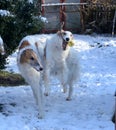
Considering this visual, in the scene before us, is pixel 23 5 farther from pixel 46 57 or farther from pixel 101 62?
pixel 101 62

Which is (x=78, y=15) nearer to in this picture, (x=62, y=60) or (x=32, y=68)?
(x=62, y=60)

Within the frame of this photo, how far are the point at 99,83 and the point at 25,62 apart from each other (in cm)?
278

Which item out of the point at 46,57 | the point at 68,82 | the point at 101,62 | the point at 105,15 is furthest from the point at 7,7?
the point at 105,15

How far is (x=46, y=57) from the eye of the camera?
29.6ft

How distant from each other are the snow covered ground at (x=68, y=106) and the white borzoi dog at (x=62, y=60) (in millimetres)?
391

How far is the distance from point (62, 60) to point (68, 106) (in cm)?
87

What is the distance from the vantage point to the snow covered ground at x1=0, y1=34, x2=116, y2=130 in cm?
774

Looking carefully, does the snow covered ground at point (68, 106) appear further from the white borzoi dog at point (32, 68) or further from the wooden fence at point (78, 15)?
the wooden fence at point (78, 15)

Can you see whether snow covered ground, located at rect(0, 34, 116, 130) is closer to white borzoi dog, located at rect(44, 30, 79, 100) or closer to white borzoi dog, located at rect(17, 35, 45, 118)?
white borzoi dog, located at rect(17, 35, 45, 118)

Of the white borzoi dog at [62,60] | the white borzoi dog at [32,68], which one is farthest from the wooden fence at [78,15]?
the white borzoi dog at [32,68]

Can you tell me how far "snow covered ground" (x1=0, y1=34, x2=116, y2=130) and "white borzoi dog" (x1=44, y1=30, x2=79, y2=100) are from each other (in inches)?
15.4

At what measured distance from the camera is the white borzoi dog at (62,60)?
8867mm

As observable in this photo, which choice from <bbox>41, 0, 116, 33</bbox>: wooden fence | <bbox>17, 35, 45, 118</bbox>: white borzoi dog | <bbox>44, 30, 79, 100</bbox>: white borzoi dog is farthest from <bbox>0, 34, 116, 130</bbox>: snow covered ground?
<bbox>41, 0, 116, 33</bbox>: wooden fence

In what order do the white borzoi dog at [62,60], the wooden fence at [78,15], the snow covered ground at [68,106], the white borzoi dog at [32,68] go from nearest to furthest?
the snow covered ground at [68,106] → the white borzoi dog at [32,68] → the white borzoi dog at [62,60] → the wooden fence at [78,15]
